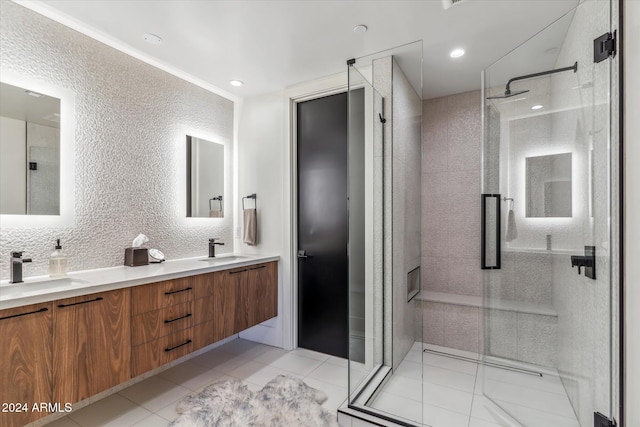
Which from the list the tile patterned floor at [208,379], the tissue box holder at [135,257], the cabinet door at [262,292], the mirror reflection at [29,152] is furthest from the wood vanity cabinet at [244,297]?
the mirror reflection at [29,152]

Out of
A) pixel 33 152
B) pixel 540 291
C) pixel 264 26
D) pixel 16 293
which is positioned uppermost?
pixel 264 26

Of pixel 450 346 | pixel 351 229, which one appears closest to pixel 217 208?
pixel 351 229

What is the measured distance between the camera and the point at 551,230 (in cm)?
194

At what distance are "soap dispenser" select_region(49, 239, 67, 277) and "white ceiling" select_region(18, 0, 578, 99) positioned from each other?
1519 millimetres

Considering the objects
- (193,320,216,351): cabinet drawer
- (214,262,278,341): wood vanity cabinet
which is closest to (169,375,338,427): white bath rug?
(193,320,216,351): cabinet drawer

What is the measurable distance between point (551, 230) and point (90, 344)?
282 cm

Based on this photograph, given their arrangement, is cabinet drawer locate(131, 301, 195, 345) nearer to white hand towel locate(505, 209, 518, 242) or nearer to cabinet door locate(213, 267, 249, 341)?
cabinet door locate(213, 267, 249, 341)

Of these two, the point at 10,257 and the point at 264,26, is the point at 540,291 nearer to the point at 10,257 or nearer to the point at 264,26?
the point at 264,26

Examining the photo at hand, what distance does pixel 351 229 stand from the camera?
2164mm

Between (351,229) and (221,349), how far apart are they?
1.91m

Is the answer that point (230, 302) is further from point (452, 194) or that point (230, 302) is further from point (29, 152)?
point (452, 194)

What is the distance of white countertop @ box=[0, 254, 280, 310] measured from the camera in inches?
56.4

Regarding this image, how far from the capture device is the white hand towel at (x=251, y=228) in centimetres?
313

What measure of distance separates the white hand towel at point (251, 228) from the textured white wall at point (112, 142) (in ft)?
1.33
